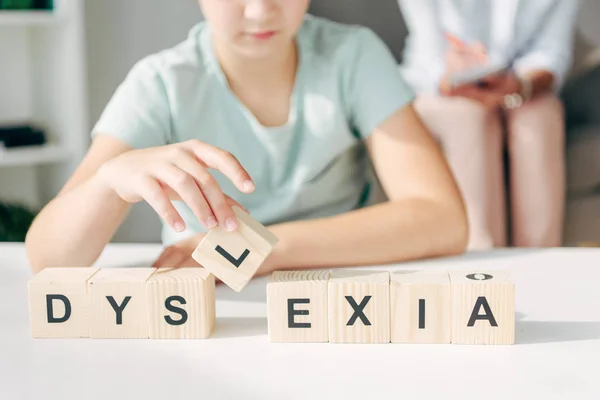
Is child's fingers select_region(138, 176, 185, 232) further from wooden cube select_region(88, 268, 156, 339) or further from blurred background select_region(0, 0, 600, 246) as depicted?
blurred background select_region(0, 0, 600, 246)

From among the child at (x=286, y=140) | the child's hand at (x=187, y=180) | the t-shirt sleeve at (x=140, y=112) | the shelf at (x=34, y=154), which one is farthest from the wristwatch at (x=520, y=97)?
the child's hand at (x=187, y=180)

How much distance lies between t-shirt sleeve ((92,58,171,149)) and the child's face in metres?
0.11

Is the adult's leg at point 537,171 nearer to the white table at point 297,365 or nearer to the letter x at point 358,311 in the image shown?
the white table at point 297,365

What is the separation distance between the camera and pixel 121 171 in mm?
791

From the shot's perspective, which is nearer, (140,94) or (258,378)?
(258,378)

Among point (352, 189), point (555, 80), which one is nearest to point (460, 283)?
point (352, 189)

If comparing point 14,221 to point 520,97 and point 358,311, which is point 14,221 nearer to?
point 520,97

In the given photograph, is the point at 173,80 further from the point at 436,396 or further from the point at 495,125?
the point at 495,125

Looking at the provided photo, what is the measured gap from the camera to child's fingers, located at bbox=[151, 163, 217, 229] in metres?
0.67

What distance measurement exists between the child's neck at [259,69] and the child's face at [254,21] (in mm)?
68

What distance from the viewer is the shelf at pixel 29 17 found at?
1999 mm

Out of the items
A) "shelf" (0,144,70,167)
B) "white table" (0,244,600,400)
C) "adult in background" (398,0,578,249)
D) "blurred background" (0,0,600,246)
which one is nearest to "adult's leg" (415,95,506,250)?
"adult in background" (398,0,578,249)

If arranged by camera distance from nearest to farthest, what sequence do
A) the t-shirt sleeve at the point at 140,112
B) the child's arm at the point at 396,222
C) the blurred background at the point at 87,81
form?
the child's arm at the point at 396,222, the t-shirt sleeve at the point at 140,112, the blurred background at the point at 87,81

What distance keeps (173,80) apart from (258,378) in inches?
23.8
